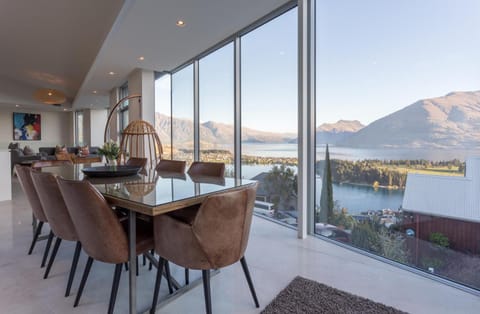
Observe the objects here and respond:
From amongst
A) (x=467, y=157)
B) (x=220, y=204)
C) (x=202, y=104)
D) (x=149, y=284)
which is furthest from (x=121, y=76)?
(x=467, y=157)

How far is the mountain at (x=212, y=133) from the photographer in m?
3.76

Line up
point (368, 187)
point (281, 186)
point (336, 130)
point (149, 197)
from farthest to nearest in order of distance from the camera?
point (281, 186) < point (336, 130) < point (368, 187) < point (149, 197)

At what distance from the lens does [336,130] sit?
9.42 ft

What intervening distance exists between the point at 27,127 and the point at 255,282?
1425cm

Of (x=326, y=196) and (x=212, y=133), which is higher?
(x=212, y=133)

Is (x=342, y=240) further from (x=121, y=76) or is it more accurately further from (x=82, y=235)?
(x=121, y=76)

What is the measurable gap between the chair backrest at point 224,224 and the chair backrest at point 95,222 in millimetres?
474

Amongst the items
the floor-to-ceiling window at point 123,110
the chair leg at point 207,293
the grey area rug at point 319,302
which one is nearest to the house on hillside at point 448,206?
the grey area rug at point 319,302

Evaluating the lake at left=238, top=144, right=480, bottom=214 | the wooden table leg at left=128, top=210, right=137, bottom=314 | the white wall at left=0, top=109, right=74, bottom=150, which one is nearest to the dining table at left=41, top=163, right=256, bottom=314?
the wooden table leg at left=128, top=210, right=137, bottom=314

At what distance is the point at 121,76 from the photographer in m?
6.43

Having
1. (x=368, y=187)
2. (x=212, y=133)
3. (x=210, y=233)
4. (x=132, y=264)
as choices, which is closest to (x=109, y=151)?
(x=132, y=264)

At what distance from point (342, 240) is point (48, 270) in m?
2.74

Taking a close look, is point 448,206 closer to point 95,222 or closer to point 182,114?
point 95,222

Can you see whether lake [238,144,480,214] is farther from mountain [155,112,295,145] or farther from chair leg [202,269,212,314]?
chair leg [202,269,212,314]
